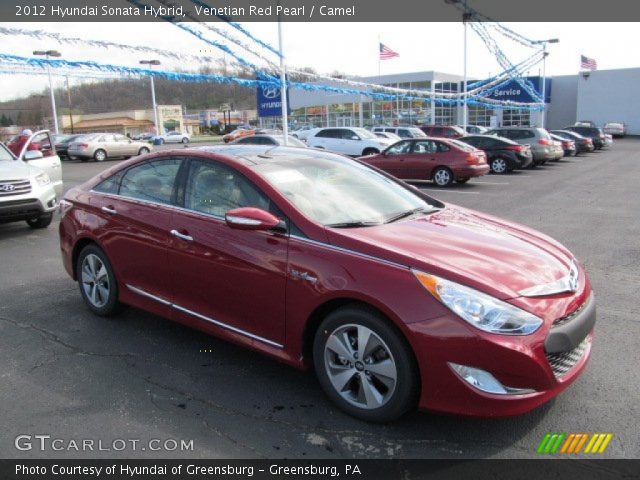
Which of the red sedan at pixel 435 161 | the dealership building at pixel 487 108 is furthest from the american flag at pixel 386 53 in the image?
the red sedan at pixel 435 161

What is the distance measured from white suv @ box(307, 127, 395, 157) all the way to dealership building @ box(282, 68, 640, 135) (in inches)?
1112

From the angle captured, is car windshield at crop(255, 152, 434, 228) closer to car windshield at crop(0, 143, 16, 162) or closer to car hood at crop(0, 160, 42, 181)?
car hood at crop(0, 160, 42, 181)

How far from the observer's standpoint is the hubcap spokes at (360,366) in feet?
10.2

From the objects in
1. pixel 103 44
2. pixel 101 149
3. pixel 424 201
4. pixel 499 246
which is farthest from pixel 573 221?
pixel 101 149

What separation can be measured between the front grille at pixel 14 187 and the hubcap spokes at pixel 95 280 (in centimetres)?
451

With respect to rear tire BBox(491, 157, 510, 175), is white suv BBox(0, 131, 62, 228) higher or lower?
higher

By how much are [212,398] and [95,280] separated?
210 cm

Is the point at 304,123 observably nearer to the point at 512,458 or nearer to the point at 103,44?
the point at 103,44

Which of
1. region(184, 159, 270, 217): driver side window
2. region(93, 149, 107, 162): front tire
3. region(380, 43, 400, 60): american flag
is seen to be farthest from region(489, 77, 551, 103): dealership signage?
region(184, 159, 270, 217): driver side window

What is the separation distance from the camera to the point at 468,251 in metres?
3.37

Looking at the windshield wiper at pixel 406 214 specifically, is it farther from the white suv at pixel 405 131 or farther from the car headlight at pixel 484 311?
the white suv at pixel 405 131

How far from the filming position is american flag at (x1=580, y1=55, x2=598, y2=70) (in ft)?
181

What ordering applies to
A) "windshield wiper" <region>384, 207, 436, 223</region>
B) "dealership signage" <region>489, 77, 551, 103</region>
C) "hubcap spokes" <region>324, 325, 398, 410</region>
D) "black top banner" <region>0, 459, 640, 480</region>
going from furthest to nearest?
1. "dealership signage" <region>489, 77, 551, 103</region>
2. "windshield wiper" <region>384, 207, 436, 223</region>
3. "hubcap spokes" <region>324, 325, 398, 410</region>
4. "black top banner" <region>0, 459, 640, 480</region>

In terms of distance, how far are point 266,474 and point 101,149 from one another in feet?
98.2
